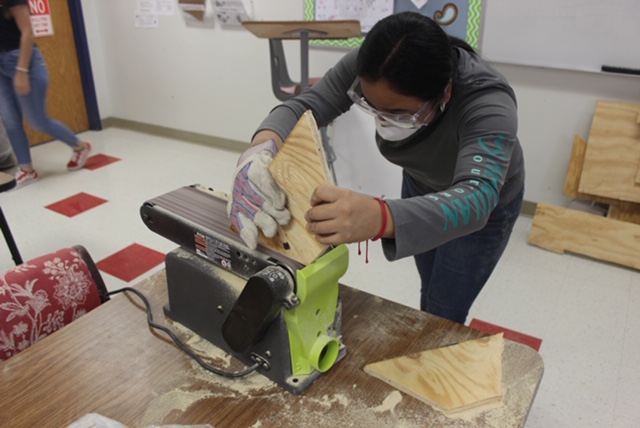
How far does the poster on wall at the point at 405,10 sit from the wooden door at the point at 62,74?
1983 mm

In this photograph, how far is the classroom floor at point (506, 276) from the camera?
1.64 m

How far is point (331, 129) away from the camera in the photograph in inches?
114

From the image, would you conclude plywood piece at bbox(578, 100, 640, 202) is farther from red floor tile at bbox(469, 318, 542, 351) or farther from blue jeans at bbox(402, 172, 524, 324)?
blue jeans at bbox(402, 172, 524, 324)

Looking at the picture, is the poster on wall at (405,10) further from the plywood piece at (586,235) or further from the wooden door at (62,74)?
the wooden door at (62,74)

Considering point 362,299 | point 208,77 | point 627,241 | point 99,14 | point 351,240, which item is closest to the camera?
point 351,240

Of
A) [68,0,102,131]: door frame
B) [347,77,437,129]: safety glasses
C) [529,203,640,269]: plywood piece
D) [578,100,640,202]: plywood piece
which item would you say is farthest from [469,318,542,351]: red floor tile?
[68,0,102,131]: door frame

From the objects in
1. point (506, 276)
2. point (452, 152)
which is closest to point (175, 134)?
point (506, 276)

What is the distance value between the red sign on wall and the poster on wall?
1964 millimetres

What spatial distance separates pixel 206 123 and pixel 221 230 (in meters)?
3.12

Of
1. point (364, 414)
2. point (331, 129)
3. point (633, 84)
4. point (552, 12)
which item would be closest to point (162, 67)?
point (331, 129)

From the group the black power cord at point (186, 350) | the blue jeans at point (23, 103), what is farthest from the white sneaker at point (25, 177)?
Result: the black power cord at point (186, 350)

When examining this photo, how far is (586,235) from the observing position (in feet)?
7.72

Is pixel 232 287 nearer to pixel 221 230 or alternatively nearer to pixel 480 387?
pixel 221 230

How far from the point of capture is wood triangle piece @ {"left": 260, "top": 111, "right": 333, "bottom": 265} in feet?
2.40
